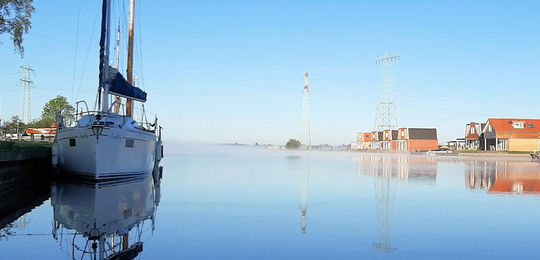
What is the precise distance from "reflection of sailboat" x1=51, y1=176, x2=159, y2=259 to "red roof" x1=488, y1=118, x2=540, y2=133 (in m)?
72.1

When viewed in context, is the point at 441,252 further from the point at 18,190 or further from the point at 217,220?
the point at 18,190

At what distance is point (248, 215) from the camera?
11.5 metres

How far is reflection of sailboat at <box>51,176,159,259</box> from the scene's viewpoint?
7594 mm

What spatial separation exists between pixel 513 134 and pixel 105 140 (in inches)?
2881

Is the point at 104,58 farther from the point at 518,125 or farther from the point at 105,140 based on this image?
the point at 518,125

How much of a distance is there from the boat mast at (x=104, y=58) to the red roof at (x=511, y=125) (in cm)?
6919

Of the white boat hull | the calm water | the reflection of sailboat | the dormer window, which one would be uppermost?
the dormer window

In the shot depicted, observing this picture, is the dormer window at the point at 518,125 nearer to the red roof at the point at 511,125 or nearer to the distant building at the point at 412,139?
the red roof at the point at 511,125


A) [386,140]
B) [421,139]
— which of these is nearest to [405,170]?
[421,139]

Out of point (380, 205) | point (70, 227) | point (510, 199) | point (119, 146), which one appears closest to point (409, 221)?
point (380, 205)

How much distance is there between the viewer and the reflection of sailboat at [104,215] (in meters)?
7.59

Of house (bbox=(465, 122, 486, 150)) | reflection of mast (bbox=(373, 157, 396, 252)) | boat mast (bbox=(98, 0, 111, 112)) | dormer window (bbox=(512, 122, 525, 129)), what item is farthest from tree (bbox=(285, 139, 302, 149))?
reflection of mast (bbox=(373, 157, 396, 252))

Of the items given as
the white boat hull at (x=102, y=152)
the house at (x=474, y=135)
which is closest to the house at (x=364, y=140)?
the house at (x=474, y=135)

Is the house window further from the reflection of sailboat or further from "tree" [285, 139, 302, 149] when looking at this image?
"tree" [285, 139, 302, 149]
